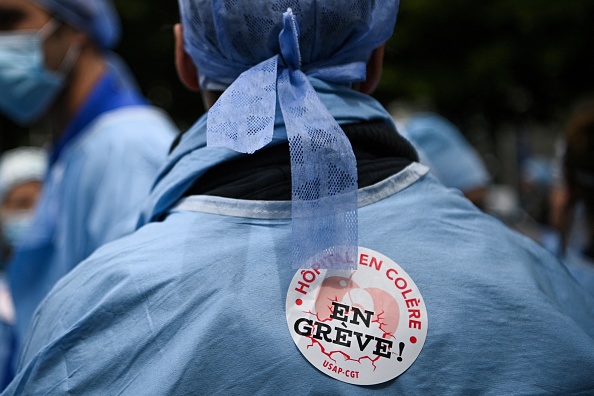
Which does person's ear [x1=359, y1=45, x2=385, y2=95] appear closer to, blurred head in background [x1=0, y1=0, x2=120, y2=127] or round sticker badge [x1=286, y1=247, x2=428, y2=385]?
round sticker badge [x1=286, y1=247, x2=428, y2=385]

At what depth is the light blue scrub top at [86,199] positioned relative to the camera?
3.06 meters

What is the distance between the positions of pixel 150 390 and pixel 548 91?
33.3ft

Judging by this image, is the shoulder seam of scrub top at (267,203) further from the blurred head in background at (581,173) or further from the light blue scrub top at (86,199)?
the blurred head in background at (581,173)

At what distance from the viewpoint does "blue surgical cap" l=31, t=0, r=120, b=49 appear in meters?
3.55

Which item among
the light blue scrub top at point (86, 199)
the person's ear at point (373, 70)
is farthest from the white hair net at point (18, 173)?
the person's ear at point (373, 70)

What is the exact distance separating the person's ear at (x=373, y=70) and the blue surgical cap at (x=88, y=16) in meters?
2.09

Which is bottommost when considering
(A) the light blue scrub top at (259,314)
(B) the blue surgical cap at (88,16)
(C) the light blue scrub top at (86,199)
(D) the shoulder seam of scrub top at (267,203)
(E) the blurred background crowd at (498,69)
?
(E) the blurred background crowd at (498,69)

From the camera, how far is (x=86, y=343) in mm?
1506

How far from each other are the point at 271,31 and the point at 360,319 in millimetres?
547

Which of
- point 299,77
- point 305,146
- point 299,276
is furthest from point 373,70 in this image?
point 299,276

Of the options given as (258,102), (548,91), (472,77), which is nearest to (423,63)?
(472,77)

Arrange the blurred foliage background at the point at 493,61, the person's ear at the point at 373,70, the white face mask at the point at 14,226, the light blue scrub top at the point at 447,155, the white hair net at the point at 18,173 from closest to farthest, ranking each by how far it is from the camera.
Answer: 1. the person's ear at the point at 373,70
2. the white face mask at the point at 14,226
3. the white hair net at the point at 18,173
4. the light blue scrub top at the point at 447,155
5. the blurred foliage background at the point at 493,61

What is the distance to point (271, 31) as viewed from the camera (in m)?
1.56

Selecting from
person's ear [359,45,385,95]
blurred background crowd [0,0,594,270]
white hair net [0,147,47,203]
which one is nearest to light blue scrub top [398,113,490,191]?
blurred background crowd [0,0,594,270]
